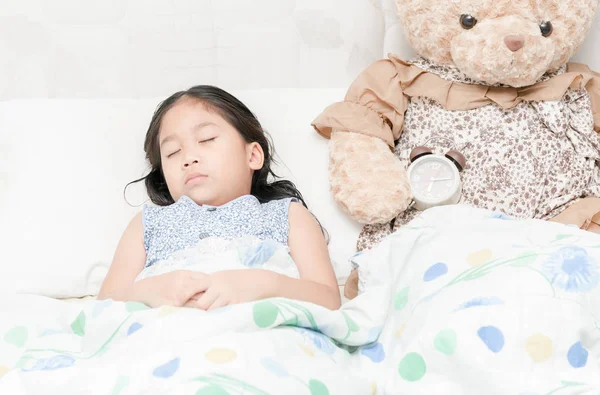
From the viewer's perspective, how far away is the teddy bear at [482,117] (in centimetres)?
137

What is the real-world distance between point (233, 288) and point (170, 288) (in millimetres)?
95

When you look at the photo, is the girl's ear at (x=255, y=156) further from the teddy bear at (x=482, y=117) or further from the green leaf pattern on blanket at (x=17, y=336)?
the green leaf pattern on blanket at (x=17, y=336)

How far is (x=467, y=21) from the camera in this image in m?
1.41

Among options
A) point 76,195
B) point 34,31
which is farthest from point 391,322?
point 34,31

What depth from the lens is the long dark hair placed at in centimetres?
144

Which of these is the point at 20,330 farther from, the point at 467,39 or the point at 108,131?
the point at 467,39

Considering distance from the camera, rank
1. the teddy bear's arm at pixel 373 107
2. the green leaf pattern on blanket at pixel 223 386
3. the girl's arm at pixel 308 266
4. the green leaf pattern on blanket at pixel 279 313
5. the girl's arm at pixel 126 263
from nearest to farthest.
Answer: the green leaf pattern on blanket at pixel 223 386 → the green leaf pattern on blanket at pixel 279 313 → the girl's arm at pixel 308 266 → the girl's arm at pixel 126 263 → the teddy bear's arm at pixel 373 107

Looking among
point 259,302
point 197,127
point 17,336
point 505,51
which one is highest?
point 505,51

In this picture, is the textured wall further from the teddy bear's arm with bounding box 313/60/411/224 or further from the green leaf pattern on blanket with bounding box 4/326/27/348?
the green leaf pattern on blanket with bounding box 4/326/27/348

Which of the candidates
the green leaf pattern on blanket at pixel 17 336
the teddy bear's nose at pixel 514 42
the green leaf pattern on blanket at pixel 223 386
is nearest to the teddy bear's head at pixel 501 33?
the teddy bear's nose at pixel 514 42

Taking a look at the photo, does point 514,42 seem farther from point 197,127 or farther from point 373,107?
point 197,127

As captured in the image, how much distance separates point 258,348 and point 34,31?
3.35ft

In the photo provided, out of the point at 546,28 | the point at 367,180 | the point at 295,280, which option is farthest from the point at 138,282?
the point at 546,28

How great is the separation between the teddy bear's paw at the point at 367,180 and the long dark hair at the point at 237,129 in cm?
11
